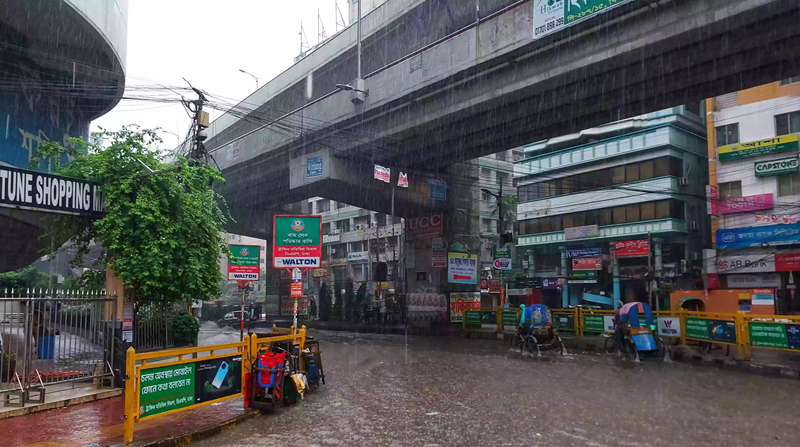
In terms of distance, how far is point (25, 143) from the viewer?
1864 centimetres

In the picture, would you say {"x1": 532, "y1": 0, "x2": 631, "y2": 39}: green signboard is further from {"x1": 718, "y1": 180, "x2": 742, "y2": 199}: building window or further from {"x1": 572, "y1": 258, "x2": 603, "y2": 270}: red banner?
{"x1": 572, "y1": 258, "x2": 603, "y2": 270}: red banner

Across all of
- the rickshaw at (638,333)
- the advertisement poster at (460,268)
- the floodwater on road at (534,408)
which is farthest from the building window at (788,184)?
the floodwater on road at (534,408)

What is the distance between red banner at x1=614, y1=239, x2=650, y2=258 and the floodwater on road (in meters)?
23.8

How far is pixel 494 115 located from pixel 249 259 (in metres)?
10.5

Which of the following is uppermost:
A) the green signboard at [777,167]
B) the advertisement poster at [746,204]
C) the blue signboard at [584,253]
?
the green signboard at [777,167]

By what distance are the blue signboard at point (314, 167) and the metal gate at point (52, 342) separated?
15135 millimetres

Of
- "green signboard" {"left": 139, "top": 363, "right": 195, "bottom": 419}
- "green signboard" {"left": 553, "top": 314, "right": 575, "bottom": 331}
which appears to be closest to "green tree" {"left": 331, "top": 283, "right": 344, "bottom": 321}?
"green signboard" {"left": 553, "top": 314, "right": 575, "bottom": 331}

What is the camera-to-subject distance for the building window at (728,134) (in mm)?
34000

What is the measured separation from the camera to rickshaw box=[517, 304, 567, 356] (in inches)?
733

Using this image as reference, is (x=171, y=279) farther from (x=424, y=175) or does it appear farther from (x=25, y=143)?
(x=424, y=175)

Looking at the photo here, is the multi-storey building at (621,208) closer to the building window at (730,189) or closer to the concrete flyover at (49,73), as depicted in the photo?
the building window at (730,189)

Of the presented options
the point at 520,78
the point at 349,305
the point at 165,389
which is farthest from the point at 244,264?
the point at 349,305

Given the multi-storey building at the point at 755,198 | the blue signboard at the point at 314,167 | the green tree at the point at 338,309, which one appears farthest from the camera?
the green tree at the point at 338,309

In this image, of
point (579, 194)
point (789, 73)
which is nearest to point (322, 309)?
point (579, 194)
